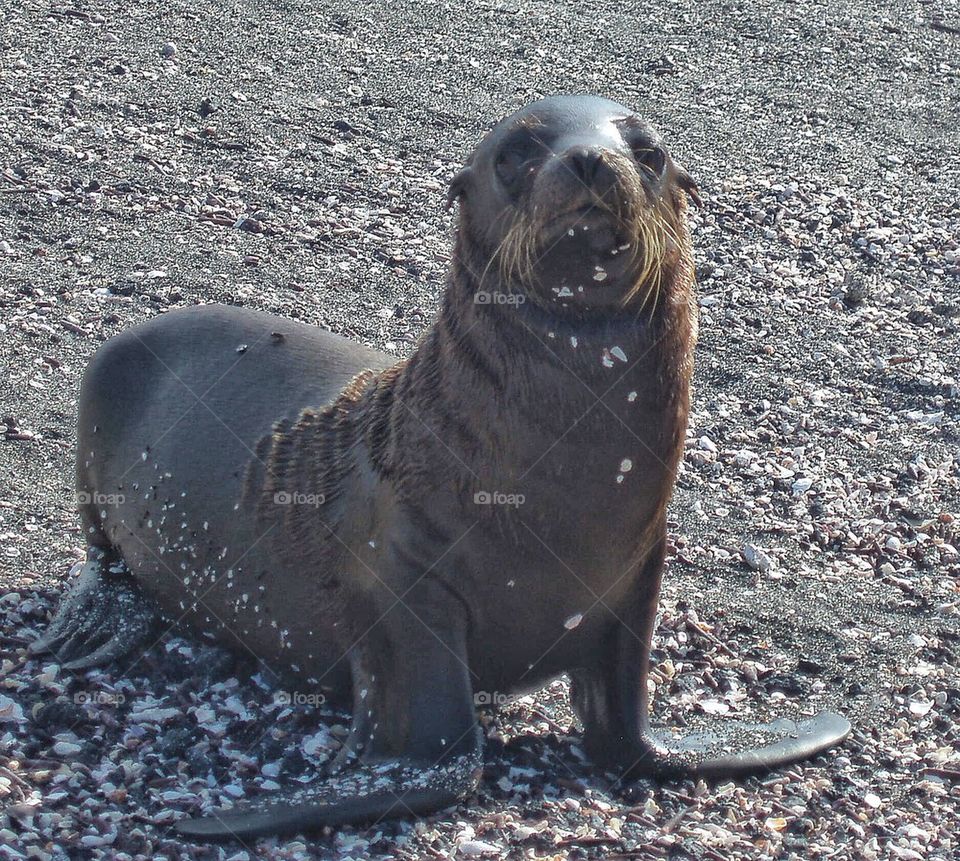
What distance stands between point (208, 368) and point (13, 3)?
7648 mm

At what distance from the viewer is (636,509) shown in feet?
14.0

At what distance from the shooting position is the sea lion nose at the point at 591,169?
387 cm

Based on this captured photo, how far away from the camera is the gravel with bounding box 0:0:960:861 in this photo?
445 cm

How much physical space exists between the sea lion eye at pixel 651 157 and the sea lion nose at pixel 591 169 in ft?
1.04

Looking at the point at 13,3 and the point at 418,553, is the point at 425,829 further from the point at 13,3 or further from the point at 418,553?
the point at 13,3

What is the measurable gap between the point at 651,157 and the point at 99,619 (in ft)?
8.09

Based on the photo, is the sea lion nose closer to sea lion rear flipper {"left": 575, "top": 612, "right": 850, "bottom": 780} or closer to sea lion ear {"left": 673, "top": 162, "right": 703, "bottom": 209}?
sea lion ear {"left": 673, "top": 162, "right": 703, "bottom": 209}

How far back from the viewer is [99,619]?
17.1 ft

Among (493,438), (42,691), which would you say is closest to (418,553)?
(493,438)

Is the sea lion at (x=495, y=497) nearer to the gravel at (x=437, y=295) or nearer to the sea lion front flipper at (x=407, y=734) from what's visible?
the sea lion front flipper at (x=407, y=734)

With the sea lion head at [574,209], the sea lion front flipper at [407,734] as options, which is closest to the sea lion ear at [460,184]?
the sea lion head at [574,209]

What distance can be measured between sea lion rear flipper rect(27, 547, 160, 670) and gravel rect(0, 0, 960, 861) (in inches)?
4.0

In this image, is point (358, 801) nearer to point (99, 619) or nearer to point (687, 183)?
point (99, 619)

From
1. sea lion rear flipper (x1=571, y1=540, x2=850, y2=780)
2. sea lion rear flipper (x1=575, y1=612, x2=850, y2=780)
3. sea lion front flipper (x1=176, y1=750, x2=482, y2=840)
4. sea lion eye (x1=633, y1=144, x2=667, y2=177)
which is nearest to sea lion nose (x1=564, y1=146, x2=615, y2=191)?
sea lion eye (x1=633, y1=144, x2=667, y2=177)
